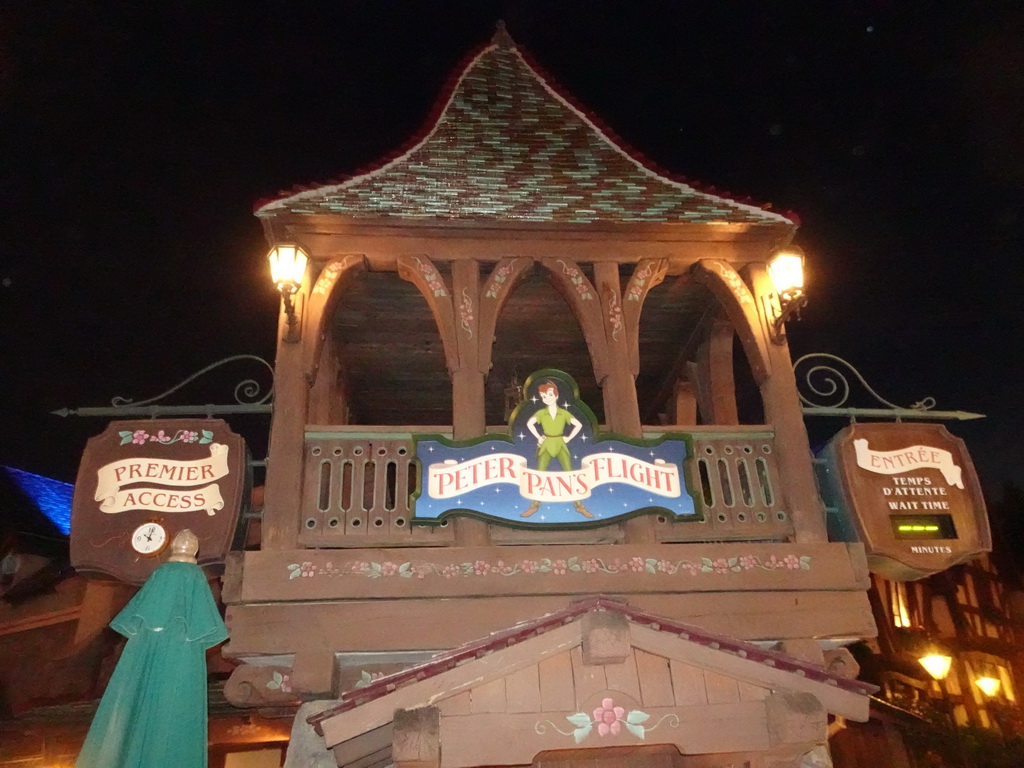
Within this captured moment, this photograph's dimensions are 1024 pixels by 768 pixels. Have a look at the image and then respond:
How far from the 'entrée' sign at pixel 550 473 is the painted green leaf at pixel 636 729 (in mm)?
1722

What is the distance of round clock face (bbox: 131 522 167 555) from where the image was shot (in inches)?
232

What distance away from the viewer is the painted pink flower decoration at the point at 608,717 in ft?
16.1

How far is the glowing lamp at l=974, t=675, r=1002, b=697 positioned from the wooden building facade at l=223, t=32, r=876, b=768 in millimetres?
13512

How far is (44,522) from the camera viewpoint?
15086 mm

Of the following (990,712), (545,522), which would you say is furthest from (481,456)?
(990,712)

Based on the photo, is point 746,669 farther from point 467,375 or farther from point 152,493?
point 152,493

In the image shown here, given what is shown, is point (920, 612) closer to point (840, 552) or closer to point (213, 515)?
point (840, 552)

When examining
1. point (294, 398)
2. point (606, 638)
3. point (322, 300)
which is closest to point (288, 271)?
point (322, 300)

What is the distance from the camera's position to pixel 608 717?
16.2 ft

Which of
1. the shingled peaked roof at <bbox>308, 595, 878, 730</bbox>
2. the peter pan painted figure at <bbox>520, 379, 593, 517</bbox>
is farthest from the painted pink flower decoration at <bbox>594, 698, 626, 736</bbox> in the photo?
the peter pan painted figure at <bbox>520, 379, 593, 517</bbox>

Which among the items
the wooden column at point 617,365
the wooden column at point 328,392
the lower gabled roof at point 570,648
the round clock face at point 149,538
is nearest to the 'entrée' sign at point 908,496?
the lower gabled roof at point 570,648

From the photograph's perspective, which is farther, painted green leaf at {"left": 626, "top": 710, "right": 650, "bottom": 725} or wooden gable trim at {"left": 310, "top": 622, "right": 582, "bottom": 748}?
painted green leaf at {"left": 626, "top": 710, "right": 650, "bottom": 725}

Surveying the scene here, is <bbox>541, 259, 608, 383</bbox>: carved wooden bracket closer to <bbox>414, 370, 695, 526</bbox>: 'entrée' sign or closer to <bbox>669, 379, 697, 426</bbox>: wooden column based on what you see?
<bbox>414, 370, 695, 526</bbox>: 'entrée' sign

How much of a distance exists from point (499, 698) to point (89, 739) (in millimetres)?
2414
